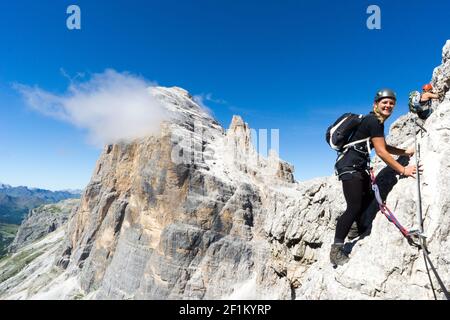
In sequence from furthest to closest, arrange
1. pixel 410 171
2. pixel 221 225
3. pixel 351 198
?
pixel 221 225 < pixel 410 171 < pixel 351 198

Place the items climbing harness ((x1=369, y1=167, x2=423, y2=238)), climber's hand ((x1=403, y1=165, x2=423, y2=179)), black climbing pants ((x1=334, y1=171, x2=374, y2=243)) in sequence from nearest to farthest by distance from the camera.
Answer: climbing harness ((x1=369, y1=167, x2=423, y2=238)) < black climbing pants ((x1=334, y1=171, x2=374, y2=243)) < climber's hand ((x1=403, y1=165, x2=423, y2=179))

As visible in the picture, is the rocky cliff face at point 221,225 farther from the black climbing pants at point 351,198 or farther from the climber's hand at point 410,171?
the black climbing pants at point 351,198

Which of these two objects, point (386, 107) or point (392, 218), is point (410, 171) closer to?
point (392, 218)

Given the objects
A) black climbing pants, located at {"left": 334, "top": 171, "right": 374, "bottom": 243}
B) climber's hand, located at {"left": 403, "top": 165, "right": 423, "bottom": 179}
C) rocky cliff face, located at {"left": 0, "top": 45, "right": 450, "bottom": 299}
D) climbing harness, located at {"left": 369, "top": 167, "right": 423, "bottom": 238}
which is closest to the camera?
climbing harness, located at {"left": 369, "top": 167, "right": 423, "bottom": 238}

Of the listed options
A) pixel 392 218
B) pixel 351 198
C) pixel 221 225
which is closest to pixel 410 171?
pixel 392 218

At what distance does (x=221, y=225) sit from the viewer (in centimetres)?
8188

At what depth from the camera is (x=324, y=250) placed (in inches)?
477

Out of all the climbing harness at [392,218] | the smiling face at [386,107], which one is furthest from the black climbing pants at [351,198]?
the smiling face at [386,107]

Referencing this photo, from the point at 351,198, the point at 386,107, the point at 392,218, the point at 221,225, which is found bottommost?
the point at 221,225

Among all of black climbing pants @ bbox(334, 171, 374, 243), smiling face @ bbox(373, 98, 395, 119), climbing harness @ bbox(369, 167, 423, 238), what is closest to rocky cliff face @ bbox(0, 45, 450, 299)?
climbing harness @ bbox(369, 167, 423, 238)

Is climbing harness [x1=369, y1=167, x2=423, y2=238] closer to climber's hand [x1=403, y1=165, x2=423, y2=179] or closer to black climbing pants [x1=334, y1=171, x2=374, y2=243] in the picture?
black climbing pants [x1=334, y1=171, x2=374, y2=243]

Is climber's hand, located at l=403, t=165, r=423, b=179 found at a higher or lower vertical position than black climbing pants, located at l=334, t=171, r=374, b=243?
higher

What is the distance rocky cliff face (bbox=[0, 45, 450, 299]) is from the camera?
803 centimetres
